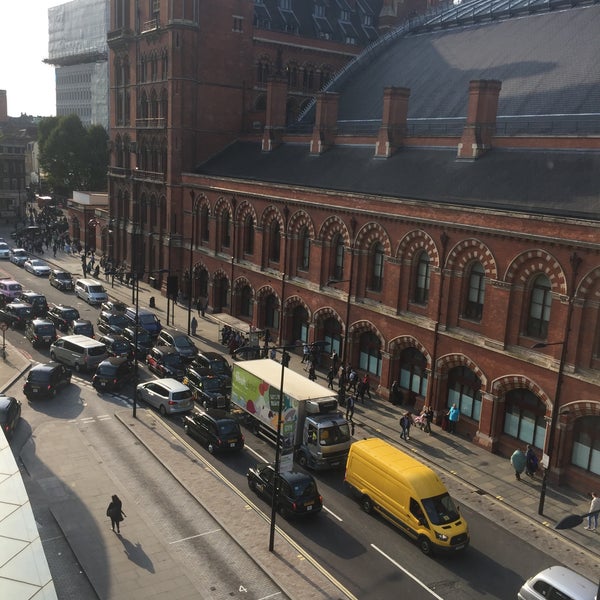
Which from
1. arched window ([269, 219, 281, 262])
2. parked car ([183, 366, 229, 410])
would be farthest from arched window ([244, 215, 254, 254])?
parked car ([183, 366, 229, 410])

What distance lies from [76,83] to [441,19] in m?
129

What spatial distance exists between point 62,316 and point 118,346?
30.5ft

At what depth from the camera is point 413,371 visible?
39.0 m

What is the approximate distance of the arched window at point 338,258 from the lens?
1716 inches

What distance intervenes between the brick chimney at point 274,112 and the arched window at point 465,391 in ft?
95.5

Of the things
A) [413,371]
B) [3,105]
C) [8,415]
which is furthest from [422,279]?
[3,105]

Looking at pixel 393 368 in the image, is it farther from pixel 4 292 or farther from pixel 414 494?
pixel 4 292

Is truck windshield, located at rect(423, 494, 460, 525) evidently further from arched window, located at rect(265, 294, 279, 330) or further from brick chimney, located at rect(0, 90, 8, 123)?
brick chimney, located at rect(0, 90, 8, 123)

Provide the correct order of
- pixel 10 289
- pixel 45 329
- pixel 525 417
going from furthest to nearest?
pixel 10 289 → pixel 45 329 → pixel 525 417

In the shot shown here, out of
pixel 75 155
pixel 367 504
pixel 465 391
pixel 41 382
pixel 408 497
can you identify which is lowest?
pixel 367 504

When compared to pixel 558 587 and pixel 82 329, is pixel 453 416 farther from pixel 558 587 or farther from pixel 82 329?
pixel 82 329

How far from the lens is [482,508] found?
28.0 m

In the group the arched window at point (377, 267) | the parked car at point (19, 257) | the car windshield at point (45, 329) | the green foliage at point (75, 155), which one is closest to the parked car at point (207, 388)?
the arched window at point (377, 267)

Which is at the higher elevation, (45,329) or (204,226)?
(204,226)
